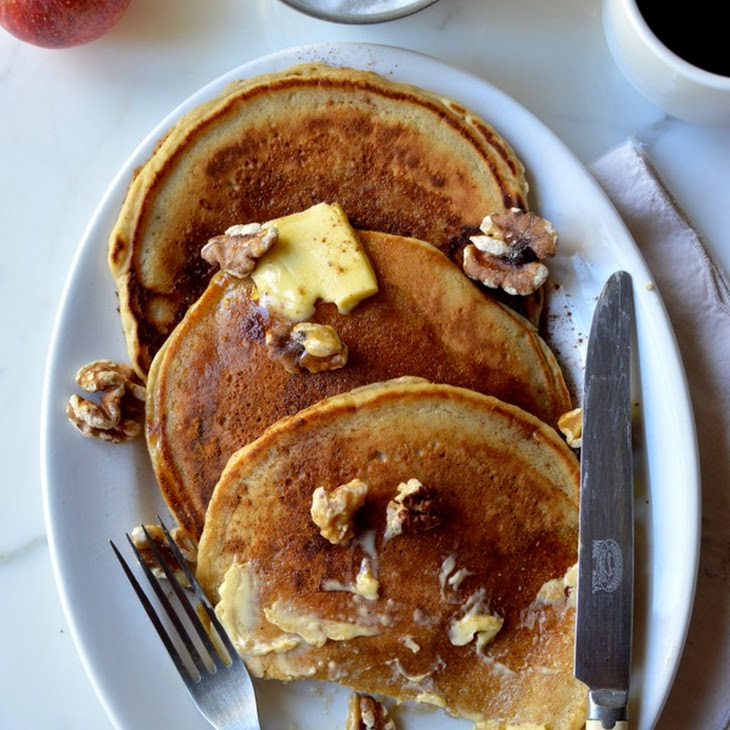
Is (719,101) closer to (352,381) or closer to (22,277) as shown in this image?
(352,381)

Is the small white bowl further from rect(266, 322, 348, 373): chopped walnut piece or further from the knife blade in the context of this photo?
the knife blade

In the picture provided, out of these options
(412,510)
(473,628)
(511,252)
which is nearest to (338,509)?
(412,510)

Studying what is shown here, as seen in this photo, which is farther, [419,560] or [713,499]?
[713,499]

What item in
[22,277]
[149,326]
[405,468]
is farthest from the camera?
[22,277]

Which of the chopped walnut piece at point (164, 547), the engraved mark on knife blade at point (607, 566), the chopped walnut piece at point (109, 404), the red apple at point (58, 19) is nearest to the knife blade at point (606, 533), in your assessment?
the engraved mark on knife blade at point (607, 566)

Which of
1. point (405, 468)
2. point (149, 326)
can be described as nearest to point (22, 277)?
point (149, 326)

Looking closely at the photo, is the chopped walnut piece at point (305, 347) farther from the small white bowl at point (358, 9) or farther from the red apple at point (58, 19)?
the red apple at point (58, 19)

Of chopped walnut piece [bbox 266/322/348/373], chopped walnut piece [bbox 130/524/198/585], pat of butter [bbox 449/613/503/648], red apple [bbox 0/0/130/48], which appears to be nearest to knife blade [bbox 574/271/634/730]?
pat of butter [bbox 449/613/503/648]

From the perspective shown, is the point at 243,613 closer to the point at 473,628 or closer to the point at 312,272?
the point at 473,628
